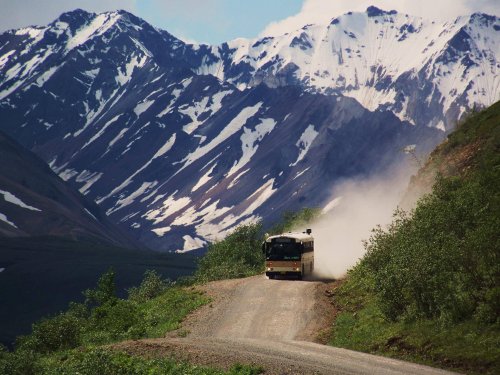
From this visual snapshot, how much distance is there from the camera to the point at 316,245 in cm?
8606

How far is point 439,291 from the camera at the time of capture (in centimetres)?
3578

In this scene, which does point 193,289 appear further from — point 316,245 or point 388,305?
point 316,245

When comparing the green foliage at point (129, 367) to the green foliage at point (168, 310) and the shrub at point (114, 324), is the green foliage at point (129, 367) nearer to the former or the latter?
the shrub at point (114, 324)

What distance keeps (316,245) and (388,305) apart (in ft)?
153

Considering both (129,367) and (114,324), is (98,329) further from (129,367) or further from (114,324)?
(129,367)

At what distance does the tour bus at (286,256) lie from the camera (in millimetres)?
62250

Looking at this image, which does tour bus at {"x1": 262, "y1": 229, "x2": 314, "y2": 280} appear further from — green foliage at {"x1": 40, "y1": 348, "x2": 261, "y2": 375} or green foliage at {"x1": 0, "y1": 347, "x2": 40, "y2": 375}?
green foliage at {"x1": 40, "y1": 348, "x2": 261, "y2": 375}

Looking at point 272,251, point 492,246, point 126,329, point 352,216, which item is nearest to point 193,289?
point 272,251

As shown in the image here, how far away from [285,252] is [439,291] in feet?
90.0

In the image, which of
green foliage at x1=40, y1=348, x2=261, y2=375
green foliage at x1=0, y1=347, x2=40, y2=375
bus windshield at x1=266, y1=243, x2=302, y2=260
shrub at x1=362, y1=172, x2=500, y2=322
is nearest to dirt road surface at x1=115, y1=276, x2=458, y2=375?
green foliage at x1=40, y1=348, x2=261, y2=375

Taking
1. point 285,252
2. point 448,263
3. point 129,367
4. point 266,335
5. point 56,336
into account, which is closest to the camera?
point 129,367

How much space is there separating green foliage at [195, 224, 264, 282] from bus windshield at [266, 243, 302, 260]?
8.65m

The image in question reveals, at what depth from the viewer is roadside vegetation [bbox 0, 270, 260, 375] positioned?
107 ft

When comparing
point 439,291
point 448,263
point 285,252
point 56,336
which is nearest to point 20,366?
point 56,336
